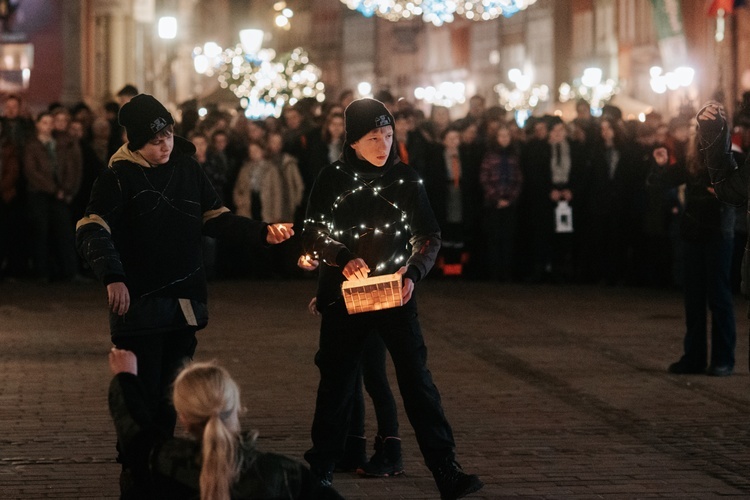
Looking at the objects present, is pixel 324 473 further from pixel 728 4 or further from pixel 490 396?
pixel 728 4

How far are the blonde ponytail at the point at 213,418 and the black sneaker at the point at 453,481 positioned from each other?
2719 millimetres

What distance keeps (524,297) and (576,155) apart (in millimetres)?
2884


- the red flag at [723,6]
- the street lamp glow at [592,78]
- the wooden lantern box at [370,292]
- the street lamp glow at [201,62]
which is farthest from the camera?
the street lamp glow at [201,62]

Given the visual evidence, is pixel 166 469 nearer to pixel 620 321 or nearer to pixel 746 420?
pixel 746 420

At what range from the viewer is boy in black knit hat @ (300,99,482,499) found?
7.75m

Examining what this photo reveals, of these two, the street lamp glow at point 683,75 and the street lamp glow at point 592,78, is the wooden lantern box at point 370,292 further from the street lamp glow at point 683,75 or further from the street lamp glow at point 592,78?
the street lamp glow at point 592,78

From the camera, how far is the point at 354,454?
27.8ft

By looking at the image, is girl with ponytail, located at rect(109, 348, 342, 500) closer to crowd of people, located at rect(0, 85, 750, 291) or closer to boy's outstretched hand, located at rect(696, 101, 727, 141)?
boy's outstretched hand, located at rect(696, 101, 727, 141)

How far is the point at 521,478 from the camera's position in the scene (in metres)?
8.21

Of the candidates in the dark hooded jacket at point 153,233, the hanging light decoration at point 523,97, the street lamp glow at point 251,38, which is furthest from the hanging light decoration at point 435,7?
the hanging light decoration at point 523,97

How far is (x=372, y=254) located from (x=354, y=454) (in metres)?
1.25

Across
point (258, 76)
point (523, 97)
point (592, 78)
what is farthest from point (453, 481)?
point (523, 97)

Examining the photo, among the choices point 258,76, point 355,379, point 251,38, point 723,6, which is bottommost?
point 355,379

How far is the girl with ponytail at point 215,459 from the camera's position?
486cm
